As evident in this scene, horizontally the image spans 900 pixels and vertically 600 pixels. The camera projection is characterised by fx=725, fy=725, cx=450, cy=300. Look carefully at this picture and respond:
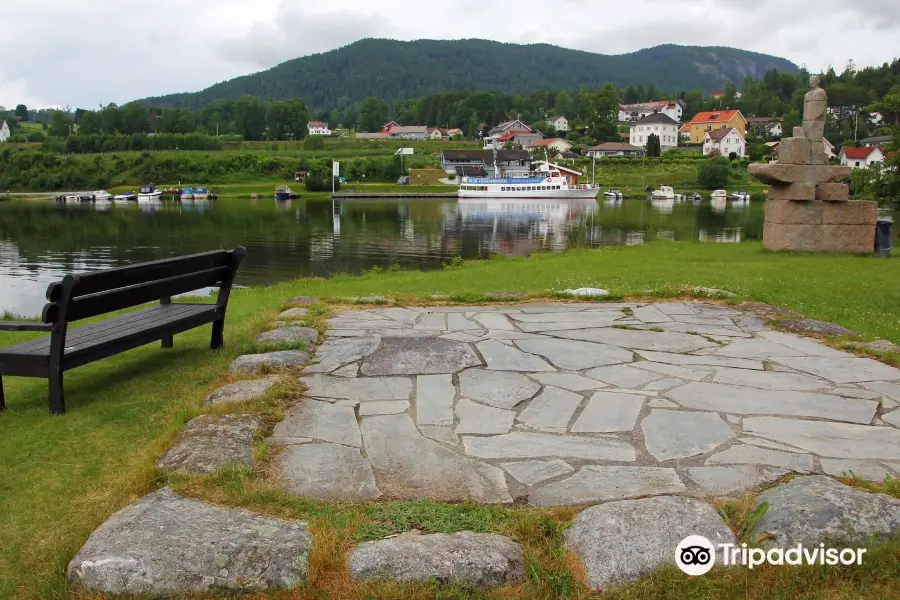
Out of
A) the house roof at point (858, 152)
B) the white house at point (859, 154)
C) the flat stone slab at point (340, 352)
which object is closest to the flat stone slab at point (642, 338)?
the flat stone slab at point (340, 352)

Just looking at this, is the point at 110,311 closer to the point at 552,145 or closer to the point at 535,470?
the point at 535,470

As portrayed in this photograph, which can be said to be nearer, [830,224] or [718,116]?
[830,224]

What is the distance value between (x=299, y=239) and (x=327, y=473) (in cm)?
2723

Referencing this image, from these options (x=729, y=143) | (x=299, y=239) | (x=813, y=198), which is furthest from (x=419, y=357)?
(x=729, y=143)

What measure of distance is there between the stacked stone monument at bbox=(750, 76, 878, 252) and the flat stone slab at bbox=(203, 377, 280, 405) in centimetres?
1135

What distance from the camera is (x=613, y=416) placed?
3.82m

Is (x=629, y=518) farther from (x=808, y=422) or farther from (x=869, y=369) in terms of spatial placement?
(x=869, y=369)

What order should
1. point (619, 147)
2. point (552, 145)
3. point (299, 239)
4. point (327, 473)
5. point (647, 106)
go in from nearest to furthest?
point (327, 473)
point (299, 239)
point (619, 147)
point (552, 145)
point (647, 106)

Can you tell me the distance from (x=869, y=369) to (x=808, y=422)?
138 cm

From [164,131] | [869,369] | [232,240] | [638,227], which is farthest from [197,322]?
[164,131]

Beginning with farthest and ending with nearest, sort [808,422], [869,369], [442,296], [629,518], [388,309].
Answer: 1. [442,296]
2. [388,309]
3. [869,369]
4. [808,422]
5. [629,518]

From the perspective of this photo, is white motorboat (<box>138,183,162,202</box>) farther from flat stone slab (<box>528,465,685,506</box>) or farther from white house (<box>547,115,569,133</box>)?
white house (<box>547,115,569,133</box>)

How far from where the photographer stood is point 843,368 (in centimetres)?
476

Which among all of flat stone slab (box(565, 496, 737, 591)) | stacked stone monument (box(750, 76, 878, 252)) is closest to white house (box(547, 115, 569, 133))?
stacked stone monument (box(750, 76, 878, 252))
